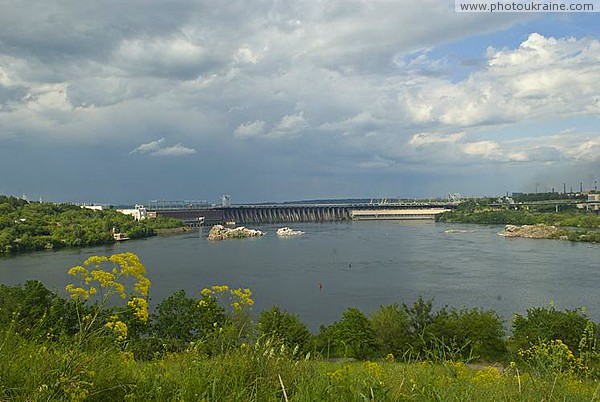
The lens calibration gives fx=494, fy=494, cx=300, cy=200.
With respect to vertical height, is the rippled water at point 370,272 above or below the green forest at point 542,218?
below

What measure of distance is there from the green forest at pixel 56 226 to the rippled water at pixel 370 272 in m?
3.00

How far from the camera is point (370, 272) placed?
2028 centimetres

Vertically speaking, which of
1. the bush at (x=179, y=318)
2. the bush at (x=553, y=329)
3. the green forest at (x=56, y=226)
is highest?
the green forest at (x=56, y=226)

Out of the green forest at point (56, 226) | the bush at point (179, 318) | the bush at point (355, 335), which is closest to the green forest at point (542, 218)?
the bush at point (355, 335)

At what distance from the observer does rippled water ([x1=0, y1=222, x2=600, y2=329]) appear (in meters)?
14.5

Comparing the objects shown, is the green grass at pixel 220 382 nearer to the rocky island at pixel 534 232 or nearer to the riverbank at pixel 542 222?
the riverbank at pixel 542 222

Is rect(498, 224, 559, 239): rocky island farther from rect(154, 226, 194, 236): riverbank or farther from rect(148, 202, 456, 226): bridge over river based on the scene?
rect(154, 226, 194, 236): riverbank

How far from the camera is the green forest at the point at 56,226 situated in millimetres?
31641

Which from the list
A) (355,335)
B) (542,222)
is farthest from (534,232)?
(355,335)

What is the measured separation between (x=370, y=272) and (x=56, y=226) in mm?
27646

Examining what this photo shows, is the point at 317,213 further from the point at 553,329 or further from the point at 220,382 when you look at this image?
the point at 220,382

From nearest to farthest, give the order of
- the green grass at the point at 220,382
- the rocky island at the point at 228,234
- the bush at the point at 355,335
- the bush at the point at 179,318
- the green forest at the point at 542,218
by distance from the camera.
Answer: the green grass at the point at 220,382 < the bush at the point at 179,318 < the bush at the point at 355,335 < the green forest at the point at 542,218 < the rocky island at the point at 228,234

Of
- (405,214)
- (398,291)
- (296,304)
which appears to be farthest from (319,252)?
(405,214)

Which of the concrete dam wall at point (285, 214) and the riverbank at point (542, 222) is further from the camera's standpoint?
the concrete dam wall at point (285, 214)
